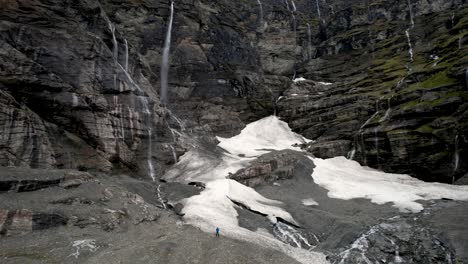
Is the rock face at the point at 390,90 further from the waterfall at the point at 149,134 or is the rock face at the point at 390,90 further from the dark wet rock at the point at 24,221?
the dark wet rock at the point at 24,221

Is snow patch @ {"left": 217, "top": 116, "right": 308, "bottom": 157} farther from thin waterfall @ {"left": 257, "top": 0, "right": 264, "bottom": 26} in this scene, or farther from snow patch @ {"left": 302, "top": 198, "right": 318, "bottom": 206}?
thin waterfall @ {"left": 257, "top": 0, "right": 264, "bottom": 26}

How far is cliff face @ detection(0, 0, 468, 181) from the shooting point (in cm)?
3609

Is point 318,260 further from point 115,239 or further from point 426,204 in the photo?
point 426,204

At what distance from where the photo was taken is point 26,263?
1677 centimetres

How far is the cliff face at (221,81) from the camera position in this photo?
36.1 metres

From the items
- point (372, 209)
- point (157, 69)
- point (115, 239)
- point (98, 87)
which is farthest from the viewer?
point (157, 69)

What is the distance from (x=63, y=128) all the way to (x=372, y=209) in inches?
1412

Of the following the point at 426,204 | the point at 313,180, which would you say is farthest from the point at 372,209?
the point at 313,180

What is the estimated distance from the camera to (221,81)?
76.7 m

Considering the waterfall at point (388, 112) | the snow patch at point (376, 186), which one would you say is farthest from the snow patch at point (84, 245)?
the waterfall at point (388, 112)

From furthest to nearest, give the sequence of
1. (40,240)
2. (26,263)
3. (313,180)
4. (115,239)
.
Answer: (313,180), (115,239), (40,240), (26,263)

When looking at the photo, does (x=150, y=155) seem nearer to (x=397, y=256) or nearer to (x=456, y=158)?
(x=397, y=256)

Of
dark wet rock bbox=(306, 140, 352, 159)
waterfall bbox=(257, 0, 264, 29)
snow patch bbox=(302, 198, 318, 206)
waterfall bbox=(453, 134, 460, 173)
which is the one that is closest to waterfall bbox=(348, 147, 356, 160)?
dark wet rock bbox=(306, 140, 352, 159)

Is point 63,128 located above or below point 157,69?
below
